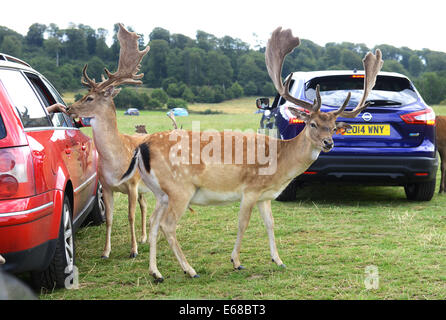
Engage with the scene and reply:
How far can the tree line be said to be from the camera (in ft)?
144

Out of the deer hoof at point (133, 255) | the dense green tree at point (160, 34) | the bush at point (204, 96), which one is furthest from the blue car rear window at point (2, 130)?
the dense green tree at point (160, 34)

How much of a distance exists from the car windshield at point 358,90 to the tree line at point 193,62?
24674mm

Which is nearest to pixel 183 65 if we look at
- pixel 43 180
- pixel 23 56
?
pixel 23 56

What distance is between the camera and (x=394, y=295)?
4152 mm

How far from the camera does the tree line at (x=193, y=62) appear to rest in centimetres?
4374

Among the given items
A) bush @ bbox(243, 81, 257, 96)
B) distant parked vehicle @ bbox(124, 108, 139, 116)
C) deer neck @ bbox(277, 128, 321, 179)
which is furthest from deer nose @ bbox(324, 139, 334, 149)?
bush @ bbox(243, 81, 257, 96)

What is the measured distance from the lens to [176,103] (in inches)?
1839

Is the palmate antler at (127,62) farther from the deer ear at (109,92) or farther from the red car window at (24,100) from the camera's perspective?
the red car window at (24,100)

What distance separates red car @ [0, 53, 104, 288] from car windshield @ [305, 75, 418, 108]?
4152 mm

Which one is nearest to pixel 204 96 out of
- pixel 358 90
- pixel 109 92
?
pixel 358 90

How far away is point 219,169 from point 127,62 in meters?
2.58

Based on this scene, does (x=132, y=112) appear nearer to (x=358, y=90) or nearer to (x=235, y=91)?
(x=235, y=91)
